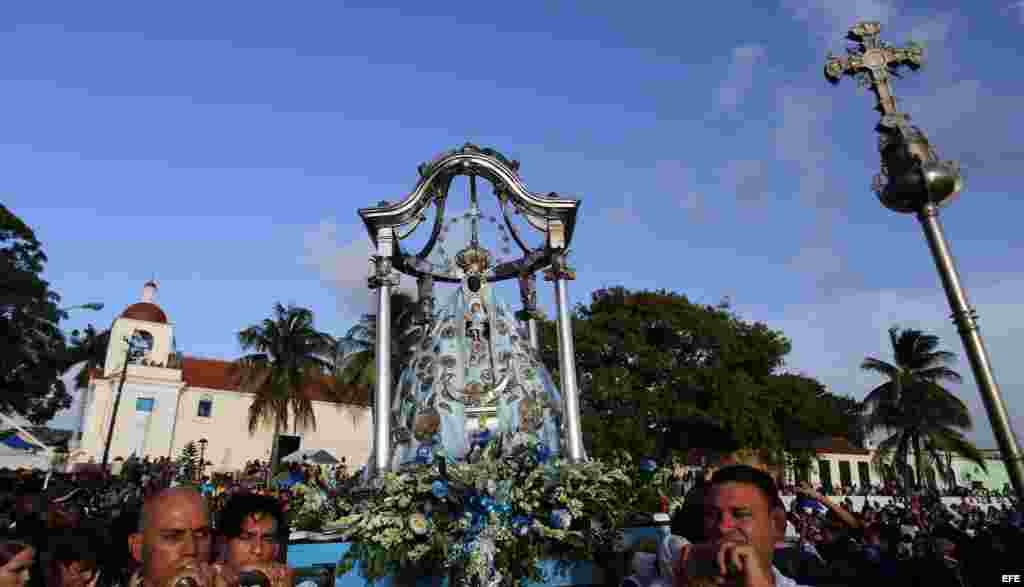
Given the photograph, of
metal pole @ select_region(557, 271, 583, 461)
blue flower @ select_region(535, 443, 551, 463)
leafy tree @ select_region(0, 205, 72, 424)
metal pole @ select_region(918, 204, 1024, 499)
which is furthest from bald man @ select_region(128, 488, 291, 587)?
leafy tree @ select_region(0, 205, 72, 424)

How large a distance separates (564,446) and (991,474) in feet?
268

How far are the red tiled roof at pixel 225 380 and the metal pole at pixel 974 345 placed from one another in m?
40.9

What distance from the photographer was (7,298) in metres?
31.5

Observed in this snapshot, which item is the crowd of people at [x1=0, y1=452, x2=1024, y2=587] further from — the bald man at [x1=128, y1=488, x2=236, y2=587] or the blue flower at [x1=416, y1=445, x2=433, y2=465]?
the blue flower at [x1=416, y1=445, x2=433, y2=465]

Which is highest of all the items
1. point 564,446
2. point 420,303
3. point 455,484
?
point 420,303

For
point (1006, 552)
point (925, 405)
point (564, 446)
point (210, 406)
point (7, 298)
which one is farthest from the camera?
point (210, 406)

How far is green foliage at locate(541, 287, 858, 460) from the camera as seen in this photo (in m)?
31.4

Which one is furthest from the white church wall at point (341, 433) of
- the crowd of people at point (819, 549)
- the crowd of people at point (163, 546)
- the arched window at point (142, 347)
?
the crowd of people at point (163, 546)

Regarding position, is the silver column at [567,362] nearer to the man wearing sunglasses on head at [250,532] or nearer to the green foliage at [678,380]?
the man wearing sunglasses on head at [250,532]

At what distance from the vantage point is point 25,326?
32.8 meters

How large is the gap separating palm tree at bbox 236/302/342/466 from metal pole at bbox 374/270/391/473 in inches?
1411

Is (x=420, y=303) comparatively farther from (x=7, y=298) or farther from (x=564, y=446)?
(x=7, y=298)

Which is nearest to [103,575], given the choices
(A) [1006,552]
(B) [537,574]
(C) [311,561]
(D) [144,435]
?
(C) [311,561]

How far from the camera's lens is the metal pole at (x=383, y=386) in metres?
9.14
